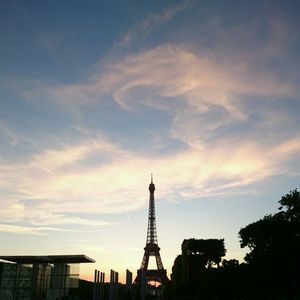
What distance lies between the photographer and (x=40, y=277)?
124 feet

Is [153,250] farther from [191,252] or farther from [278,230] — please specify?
[278,230]

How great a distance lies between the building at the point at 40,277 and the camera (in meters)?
35.8

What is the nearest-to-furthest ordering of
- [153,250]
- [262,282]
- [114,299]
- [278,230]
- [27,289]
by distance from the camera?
[27,289] < [114,299] < [278,230] < [262,282] < [153,250]

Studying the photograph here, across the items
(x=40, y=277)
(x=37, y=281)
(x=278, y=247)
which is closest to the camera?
(x=37, y=281)

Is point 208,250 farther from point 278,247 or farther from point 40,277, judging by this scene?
point 40,277

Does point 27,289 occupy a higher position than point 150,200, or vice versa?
point 150,200

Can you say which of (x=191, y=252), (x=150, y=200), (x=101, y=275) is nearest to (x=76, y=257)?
(x=101, y=275)

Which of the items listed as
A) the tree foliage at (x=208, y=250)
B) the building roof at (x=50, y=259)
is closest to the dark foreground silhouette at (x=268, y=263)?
the tree foliage at (x=208, y=250)

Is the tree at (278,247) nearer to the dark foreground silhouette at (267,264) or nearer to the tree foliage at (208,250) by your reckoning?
the dark foreground silhouette at (267,264)

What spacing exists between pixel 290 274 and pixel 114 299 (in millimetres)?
22343

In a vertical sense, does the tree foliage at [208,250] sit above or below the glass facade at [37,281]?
above

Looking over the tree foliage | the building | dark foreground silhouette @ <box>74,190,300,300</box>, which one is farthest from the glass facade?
the tree foliage

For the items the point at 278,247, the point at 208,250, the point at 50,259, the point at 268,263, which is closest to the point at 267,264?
the point at 268,263

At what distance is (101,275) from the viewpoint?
45.3 metres
